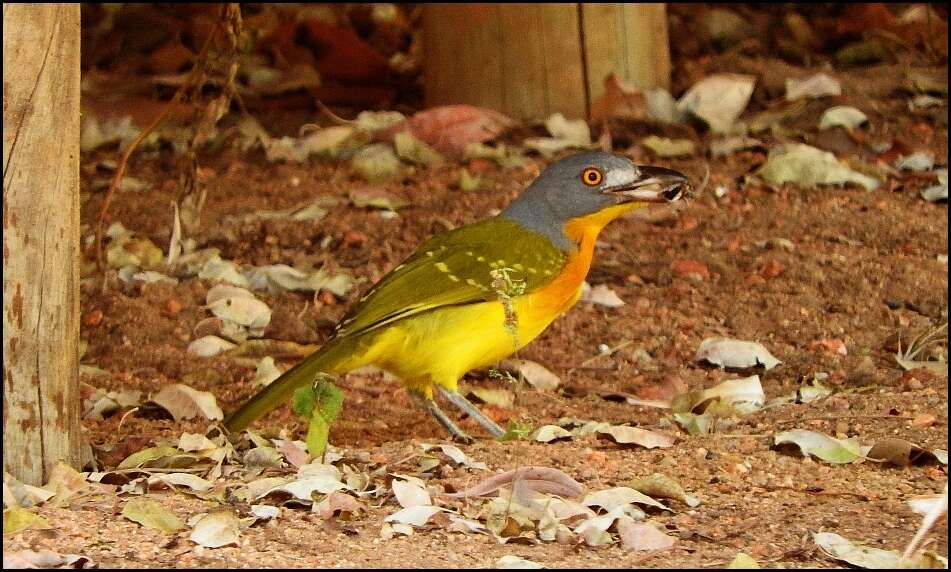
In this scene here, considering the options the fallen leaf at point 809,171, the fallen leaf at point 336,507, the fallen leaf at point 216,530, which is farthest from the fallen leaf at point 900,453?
the fallen leaf at point 809,171

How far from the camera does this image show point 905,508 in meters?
3.70

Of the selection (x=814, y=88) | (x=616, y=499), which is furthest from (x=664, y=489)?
(x=814, y=88)

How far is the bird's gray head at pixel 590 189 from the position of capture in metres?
5.28

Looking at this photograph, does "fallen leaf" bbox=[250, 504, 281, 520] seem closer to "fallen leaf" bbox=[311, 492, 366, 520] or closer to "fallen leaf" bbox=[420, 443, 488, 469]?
"fallen leaf" bbox=[311, 492, 366, 520]

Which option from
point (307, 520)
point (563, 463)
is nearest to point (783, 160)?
point (563, 463)

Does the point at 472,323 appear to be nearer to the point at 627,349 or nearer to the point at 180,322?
the point at 627,349

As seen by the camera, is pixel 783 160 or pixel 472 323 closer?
pixel 472 323

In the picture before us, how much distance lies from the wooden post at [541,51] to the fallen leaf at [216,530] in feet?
15.1

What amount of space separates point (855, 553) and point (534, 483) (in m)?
0.85

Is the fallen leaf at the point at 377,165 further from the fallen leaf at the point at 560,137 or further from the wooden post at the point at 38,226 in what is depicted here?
the wooden post at the point at 38,226

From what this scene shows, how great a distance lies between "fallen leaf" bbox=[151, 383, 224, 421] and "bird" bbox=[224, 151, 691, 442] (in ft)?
1.11

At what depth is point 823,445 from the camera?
14.0 ft

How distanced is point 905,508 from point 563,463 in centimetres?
91

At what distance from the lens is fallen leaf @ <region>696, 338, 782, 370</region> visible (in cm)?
550
